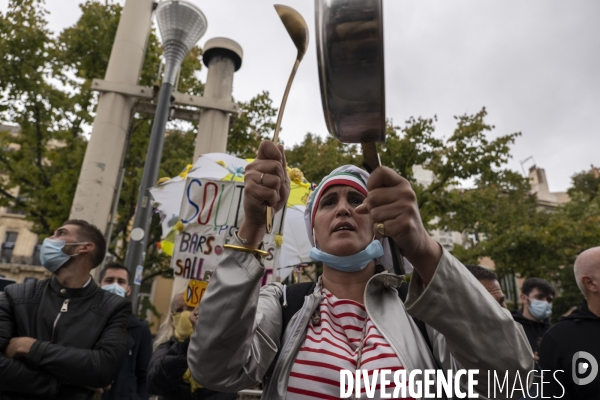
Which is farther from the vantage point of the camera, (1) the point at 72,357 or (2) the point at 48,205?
(2) the point at 48,205

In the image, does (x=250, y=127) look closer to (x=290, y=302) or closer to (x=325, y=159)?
(x=325, y=159)

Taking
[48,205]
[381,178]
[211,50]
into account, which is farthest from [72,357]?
[48,205]

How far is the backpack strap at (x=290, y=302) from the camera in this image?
5.69 ft

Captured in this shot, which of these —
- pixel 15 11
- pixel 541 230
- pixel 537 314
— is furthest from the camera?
pixel 541 230

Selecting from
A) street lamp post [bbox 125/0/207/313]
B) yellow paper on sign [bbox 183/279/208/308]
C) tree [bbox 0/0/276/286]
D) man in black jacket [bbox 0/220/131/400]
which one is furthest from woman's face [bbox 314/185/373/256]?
tree [bbox 0/0/276/286]

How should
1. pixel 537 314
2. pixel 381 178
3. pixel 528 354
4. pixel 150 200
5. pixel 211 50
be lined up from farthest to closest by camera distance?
pixel 211 50 → pixel 150 200 → pixel 537 314 → pixel 528 354 → pixel 381 178

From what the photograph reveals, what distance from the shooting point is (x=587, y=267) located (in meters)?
3.32

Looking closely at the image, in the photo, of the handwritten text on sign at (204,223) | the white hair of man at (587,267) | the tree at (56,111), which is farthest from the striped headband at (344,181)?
the tree at (56,111)

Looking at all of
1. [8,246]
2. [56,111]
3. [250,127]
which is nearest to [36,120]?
[56,111]

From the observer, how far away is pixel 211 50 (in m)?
9.72

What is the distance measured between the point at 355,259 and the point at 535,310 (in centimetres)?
461

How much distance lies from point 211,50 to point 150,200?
4602 mm

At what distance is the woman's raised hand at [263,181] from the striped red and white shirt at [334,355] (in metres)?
0.52

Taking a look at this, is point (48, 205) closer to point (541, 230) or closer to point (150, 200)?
point (150, 200)
